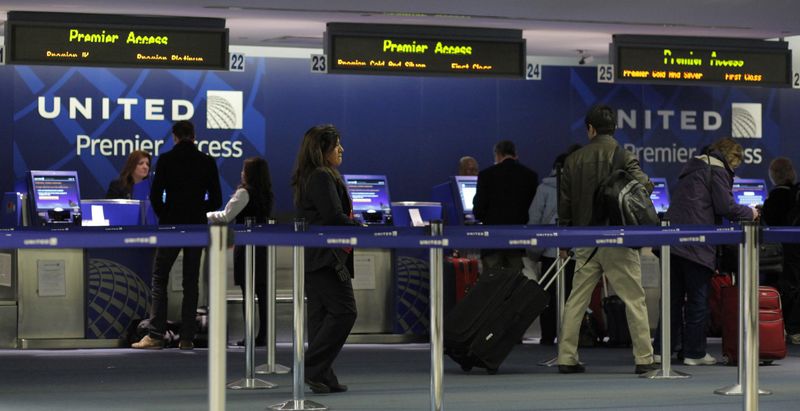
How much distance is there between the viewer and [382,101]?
47.0ft

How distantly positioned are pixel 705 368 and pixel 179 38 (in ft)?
15.1

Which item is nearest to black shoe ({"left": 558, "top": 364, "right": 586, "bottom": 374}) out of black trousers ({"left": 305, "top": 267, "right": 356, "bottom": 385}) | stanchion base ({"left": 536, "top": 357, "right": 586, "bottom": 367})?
stanchion base ({"left": 536, "top": 357, "right": 586, "bottom": 367})

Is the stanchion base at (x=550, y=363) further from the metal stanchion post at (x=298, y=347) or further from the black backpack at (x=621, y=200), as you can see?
the metal stanchion post at (x=298, y=347)

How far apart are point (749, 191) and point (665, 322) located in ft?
23.6

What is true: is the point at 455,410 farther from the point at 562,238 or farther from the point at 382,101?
the point at 382,101

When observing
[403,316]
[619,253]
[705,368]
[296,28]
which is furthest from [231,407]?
[296,28]

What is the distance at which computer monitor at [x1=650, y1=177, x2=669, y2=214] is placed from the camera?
14.5 m

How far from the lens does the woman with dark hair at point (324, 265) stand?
23.1 ft

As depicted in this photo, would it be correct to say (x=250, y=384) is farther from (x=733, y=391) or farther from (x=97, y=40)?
(x=97, y=40)

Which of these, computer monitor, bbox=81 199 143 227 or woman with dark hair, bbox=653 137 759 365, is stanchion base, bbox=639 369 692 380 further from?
computer monitor, bbox=81 199 143 227

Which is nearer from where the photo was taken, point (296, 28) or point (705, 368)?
point (705, 368)

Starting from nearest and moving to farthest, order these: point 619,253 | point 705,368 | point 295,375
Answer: point 295,375
point 619,253
point 705,368

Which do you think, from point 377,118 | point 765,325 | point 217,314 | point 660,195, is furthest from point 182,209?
point 660,195

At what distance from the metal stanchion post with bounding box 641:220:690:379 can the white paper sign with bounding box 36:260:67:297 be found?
4.47 m
